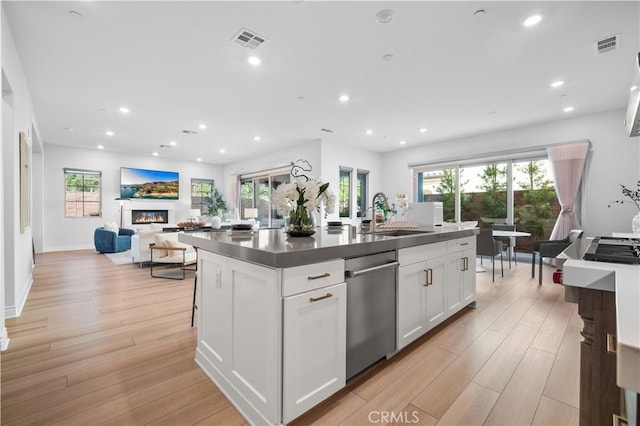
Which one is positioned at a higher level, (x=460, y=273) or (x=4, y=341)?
(x=460, y=273)

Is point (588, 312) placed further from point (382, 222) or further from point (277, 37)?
point (277, 37)

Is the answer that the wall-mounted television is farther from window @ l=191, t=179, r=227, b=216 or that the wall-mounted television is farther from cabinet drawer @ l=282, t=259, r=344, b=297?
cabinet drawer @ l=282, t=259, r=344, b=297

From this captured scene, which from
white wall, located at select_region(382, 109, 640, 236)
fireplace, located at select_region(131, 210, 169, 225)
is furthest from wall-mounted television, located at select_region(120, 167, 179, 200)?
white wall, located at select_region(382, 109, 640, 236)

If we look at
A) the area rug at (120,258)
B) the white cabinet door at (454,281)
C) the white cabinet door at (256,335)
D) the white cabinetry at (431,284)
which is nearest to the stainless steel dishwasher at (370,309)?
the white cabinetry at (431,284)

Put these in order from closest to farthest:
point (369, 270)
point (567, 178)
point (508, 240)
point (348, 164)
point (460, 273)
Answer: point (369, 270) → point (460, 273) → point (567, 178) → point (508, 240) → point (348, 164)

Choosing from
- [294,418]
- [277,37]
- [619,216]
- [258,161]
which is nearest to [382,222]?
[294,418]

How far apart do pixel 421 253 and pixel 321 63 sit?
8.12 ft

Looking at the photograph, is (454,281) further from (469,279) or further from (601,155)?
(601,155)

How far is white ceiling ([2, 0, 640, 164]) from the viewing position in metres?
2.50

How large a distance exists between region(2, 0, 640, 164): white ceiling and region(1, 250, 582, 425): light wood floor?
9.13 feet

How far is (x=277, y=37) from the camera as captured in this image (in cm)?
283

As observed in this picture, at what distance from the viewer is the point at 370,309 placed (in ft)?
5.81

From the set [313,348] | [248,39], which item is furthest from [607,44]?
[313,348]

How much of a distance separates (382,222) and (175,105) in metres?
3.98
